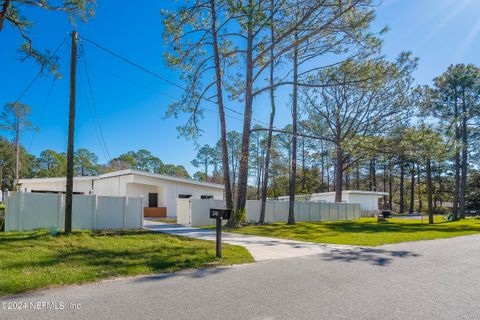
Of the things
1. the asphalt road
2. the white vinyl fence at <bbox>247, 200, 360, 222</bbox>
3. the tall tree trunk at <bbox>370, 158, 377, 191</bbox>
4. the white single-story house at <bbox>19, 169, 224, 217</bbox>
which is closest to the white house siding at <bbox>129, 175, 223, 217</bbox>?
the white single-story house at <bbox>19, 169, 224, 217</bbox>

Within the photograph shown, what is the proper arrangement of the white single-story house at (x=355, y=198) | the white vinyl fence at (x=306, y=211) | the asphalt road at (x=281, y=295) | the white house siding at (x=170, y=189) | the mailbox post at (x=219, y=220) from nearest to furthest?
the asphalt road at (x=281, y=295), the mailbox post at (x=219, y=220), the white vinyl fence at (x=306, y=211), the white house siding at (x=170, y=189), the white single-story house at (x=355, y=198)

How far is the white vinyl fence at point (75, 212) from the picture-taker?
11211mm

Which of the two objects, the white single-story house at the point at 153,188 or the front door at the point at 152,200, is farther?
the front door at the point at 152,200

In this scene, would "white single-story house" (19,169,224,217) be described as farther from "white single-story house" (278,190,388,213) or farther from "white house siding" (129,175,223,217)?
"white single-story house" (278,190,388,213)

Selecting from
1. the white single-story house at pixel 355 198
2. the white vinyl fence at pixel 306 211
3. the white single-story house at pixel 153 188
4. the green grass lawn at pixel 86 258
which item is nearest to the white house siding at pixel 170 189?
the white single-story house at pixel 153 188

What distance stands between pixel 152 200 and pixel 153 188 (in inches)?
34.0

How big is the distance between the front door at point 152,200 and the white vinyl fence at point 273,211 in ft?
23.2

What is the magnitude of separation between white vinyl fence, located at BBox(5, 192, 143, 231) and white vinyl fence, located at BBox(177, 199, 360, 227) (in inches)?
130

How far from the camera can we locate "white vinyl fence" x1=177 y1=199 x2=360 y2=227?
1723 centimetres

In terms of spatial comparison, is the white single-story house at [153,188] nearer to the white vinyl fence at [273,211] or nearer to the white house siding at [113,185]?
the white house siding at [113,185]

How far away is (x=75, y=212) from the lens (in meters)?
12.6

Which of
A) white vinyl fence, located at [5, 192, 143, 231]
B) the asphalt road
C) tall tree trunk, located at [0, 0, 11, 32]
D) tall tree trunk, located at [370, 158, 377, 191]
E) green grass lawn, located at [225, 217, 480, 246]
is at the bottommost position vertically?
green grass lawn, located at [225, 217, 480, 246]

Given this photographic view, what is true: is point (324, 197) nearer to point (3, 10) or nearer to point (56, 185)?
point (56, 185)

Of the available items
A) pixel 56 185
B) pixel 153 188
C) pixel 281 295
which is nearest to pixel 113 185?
pixel 153 188
